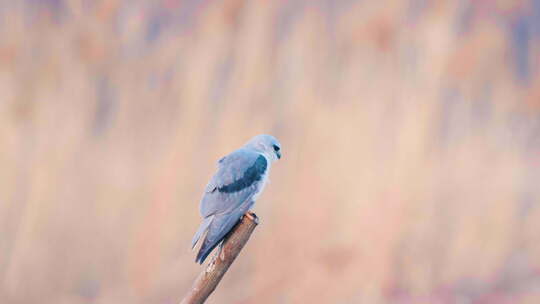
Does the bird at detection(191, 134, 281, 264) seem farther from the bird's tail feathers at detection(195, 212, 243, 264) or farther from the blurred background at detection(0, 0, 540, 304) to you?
the blurred background at detection(0, 0, 540, 304)

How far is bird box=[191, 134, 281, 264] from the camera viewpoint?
4.84ft

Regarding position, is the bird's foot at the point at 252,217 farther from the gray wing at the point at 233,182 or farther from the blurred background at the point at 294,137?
the blurred background at the point at 294,137

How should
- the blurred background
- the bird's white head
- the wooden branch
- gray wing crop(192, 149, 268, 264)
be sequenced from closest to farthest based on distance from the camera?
the wooden branch, gray wing crop(192, 149, 268, 264), the bird's white head, the blurred background

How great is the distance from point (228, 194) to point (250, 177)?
11 centimetres

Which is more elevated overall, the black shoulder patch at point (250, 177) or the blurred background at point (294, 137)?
the blurred background at point (294, 137)

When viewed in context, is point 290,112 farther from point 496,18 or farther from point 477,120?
point 496,18

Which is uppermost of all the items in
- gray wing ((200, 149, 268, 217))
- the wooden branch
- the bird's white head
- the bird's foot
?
the bird's white head

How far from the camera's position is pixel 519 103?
10.4 ft

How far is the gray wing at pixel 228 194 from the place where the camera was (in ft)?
4.83

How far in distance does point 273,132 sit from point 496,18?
1.22 meters

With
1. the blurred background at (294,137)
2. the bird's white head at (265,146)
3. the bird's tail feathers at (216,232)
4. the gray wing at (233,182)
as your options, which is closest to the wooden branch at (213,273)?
the bird's tail feathers at (216,232)

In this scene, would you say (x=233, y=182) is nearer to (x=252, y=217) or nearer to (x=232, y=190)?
(x=232, y=190)

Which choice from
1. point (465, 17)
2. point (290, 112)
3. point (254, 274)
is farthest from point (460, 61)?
point (254, 274)

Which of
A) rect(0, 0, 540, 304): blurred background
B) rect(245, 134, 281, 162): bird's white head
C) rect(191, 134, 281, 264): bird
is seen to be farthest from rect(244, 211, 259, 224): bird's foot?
rect(0, 0, 540, 304): blurred background
